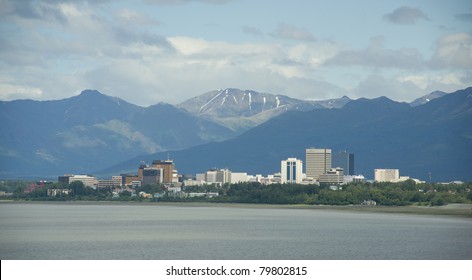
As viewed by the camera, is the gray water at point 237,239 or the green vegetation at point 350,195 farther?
the green vegetation at point 350,195

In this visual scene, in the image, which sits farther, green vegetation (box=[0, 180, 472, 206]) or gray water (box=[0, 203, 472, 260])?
green vegetation (box=[0, 180, 472, 206])

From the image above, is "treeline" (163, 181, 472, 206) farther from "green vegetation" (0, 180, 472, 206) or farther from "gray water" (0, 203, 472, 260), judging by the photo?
"gray water" (0, 203, 472, 260)

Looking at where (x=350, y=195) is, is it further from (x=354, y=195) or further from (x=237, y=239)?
(x=237, y=239)

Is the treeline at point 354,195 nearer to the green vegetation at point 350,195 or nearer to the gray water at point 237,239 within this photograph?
the green vegetation at point 350,195

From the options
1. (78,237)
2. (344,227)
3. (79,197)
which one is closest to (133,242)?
(78,237)

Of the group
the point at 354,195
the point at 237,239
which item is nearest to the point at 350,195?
the point at 354,195

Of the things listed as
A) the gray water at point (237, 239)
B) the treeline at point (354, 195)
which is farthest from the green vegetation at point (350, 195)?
the gray water at point (237, 239)

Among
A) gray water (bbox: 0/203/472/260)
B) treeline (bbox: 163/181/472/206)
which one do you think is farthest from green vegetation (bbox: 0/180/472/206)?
gray water (bbox: 0/203/472/260)

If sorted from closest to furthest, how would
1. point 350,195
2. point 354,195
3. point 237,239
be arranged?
1. point 237,239
2. point 350,195
3. point 354,195
